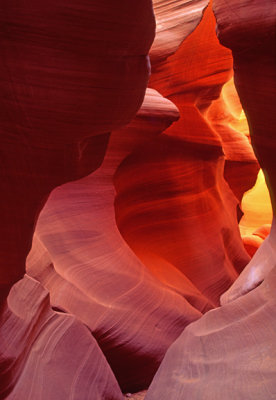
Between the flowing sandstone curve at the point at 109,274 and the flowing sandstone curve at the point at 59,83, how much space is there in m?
1.61

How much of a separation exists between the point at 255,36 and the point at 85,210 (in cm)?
200

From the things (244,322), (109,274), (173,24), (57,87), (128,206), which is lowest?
(128,206)

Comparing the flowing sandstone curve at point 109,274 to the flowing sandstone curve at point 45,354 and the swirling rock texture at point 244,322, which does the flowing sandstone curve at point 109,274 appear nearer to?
the flowing sandstone curve at point 45,354

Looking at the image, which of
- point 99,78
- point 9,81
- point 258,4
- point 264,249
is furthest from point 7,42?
point 264,249

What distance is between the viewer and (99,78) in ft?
5.35

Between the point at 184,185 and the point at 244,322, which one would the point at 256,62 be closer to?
the point at 244,322

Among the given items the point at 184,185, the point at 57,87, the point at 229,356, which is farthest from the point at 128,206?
the point at 57,87

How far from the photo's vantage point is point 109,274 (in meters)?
3.69

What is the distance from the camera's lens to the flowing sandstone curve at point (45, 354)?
2275 mm

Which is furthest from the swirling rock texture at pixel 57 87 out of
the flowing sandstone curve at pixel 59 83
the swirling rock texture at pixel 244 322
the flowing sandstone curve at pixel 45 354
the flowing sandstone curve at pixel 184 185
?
the flowing sandstone curve at pixel 184 185

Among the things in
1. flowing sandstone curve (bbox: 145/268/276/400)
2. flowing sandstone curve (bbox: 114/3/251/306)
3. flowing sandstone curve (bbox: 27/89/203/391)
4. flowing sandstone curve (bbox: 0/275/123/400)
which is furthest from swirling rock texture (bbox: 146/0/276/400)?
flowing sandstone curve (bbox: 114/3/251/306)

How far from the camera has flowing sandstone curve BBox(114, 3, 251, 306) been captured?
492cm

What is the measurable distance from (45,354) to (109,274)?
115 centimetres

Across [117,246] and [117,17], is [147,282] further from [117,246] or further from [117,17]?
[117,17]
